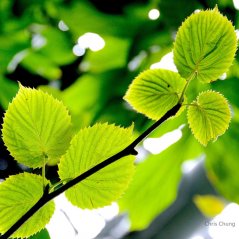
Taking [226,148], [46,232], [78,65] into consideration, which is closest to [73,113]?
[78,65]

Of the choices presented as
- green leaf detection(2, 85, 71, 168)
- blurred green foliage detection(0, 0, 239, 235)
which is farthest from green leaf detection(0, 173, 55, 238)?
blurred green foliage detection(0, 0, 239, 235)

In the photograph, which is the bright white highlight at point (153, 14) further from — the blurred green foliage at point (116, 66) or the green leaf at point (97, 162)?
the green leaf at point (97, 162)

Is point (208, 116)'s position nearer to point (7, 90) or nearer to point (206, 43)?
point (206, 43)

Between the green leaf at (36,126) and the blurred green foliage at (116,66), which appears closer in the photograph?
the green leaf at (36,126)

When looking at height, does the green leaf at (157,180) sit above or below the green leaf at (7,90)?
below

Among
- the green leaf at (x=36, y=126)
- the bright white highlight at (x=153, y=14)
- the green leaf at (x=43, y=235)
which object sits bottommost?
the green leaf at (x=43, y=235)

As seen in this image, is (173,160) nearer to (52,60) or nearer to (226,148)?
(226,148)

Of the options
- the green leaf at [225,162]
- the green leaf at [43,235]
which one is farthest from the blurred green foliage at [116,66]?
the green leaf at [43,235]

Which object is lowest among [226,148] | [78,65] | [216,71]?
[226,148]

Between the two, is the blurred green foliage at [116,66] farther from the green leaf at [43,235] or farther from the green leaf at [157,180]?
the green leaf at [43,235]
